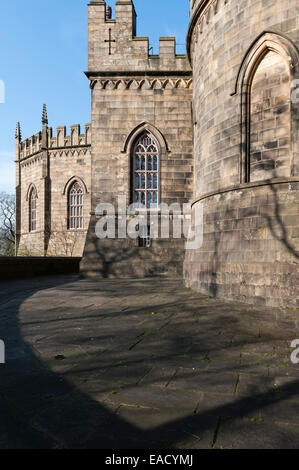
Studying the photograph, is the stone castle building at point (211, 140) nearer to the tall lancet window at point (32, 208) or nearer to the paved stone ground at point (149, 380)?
A: the paved stone ground at point (149, 380)

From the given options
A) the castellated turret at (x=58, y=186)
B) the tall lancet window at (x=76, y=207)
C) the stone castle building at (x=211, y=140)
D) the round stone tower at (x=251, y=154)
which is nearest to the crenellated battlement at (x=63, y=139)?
the castellated turret at (x=58, y=186)

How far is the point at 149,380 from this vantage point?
2.82 metres

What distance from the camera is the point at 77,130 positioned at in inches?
952

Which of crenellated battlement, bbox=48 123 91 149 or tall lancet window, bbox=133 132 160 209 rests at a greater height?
crenellated battlement, bbox=48 123 91 149

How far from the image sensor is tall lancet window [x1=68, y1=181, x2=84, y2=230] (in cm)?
2452

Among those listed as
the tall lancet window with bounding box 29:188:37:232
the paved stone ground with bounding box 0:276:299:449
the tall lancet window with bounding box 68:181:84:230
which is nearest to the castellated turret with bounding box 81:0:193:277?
the paved stone ground with bounding box 0:276:299:449

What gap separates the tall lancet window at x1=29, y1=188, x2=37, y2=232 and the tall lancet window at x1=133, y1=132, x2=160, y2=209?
652 inches

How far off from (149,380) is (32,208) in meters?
26.9

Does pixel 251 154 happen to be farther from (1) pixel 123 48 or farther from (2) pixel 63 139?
(2) pixel 63 139

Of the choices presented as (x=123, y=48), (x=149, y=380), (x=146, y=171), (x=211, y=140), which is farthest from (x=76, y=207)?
(x=149, y=380)

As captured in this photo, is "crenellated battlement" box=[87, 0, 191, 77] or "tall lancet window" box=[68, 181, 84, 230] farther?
"tall lancet window" box=[68, 181, 84, 230]

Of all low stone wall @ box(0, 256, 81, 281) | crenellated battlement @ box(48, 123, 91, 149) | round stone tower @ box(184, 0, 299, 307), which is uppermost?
crenellated battlement @ box(48, 123, 91, 149)

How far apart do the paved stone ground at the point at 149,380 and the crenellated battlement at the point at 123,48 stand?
10.4m

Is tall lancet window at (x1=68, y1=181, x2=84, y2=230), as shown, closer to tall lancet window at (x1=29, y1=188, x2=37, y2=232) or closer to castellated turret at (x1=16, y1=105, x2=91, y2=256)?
castellated turret at (x1=16, y1=105, x2=91, y2=256)
